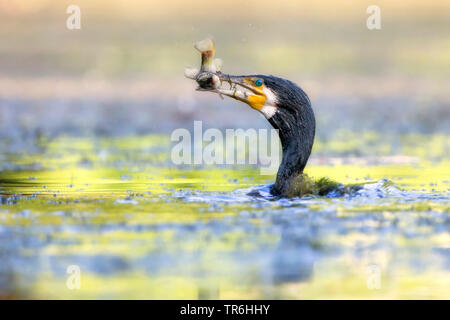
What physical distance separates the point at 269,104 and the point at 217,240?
340 cm

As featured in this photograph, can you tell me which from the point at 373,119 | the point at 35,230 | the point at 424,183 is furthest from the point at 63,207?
the point at 373,119

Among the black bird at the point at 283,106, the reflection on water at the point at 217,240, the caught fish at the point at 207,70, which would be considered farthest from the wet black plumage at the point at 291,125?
the caught fish at the point at 207,70

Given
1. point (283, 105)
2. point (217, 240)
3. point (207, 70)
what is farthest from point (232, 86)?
point (217, 240)

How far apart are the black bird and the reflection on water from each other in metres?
0.60

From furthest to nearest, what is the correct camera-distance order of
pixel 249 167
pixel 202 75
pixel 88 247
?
pixel 249 167 < pixel 202 75 < pixel 88 247

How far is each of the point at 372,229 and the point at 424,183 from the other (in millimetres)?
4270

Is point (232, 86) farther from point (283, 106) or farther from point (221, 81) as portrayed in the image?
point (283, 106)

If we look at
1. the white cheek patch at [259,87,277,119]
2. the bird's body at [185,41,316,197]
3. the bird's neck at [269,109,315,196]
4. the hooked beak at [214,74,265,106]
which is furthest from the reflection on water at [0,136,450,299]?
the hooked beak at [214,74,265,106]

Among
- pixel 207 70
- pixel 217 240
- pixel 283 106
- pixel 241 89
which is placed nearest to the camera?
pixel 217 240

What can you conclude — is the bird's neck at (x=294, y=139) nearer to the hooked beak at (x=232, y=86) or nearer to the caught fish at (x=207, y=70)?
the hooked beak at (x=232, y=86)

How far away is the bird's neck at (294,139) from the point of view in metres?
11.8

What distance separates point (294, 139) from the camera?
38.8 feet

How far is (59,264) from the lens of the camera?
7.86m

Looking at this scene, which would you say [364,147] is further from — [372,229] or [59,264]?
[59,264]
